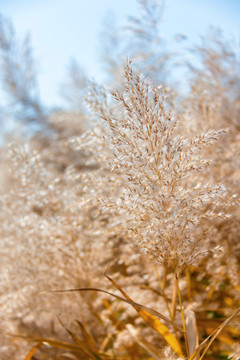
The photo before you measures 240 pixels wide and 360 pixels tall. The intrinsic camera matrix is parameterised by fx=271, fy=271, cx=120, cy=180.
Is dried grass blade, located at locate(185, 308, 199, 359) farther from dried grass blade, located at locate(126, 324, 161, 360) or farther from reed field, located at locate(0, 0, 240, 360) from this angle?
dried grass blade, located at locate(126, 324, 161, 360)

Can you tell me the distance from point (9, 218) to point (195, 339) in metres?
1.81

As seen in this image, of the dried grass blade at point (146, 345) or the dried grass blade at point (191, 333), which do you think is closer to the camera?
the dried grass blade at point (191, 333)

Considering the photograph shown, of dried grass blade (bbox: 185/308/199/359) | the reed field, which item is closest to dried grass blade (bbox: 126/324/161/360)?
the reed field

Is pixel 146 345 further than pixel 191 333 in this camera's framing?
Yes

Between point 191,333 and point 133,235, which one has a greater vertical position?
point 133,235

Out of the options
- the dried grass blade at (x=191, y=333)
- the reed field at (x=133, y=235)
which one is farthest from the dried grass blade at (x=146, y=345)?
the dried grass blade at (x=191, y=333)

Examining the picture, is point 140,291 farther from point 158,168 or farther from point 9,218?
point 9,218

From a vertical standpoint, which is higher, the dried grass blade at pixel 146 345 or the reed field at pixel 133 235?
the reed field at pixel 133 235

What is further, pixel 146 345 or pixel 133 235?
pixel 146 345

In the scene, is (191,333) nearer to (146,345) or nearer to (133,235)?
(146,345)

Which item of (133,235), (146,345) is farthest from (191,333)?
(133,235)

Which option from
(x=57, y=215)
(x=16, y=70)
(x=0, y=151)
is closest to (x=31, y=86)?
(x=16, y=70)

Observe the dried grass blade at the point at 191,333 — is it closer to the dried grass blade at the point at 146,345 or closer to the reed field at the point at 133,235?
the reed field at the point at 133,235

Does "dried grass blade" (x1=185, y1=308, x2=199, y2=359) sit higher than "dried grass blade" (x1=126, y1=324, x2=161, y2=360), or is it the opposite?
"dried grass blade" (x1=185, y1=308, x2=199, y2=359)
